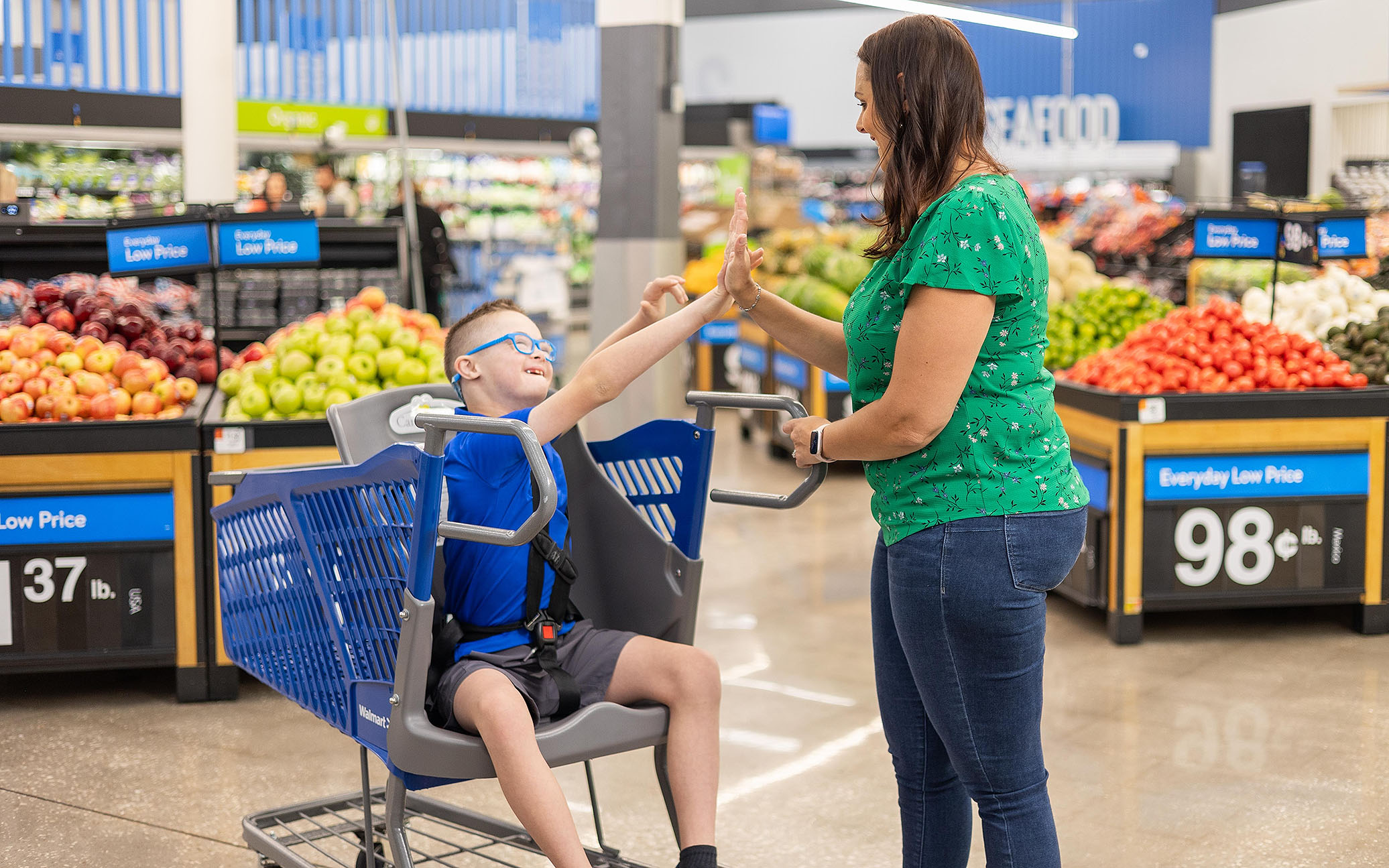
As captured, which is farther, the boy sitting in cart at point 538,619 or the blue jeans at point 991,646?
the boy sitting in cart at point 538,619

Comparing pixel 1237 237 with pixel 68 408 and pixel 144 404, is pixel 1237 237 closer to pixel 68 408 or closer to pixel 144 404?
pixel 144 404

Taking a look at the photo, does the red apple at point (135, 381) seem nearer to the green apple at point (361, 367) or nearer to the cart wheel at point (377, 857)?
the green apple at point (361, 367)

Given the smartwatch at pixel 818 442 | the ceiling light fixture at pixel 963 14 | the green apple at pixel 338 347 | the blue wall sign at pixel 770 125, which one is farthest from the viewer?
the blue wall sign at pixel 770 125

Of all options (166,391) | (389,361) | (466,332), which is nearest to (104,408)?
(166,391)

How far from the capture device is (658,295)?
221cm

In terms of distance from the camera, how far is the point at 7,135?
10.4 m

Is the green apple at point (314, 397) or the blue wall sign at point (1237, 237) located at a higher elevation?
→ the blue wall sign at point (1237, 237)

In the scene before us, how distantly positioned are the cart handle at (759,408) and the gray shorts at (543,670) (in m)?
0.33

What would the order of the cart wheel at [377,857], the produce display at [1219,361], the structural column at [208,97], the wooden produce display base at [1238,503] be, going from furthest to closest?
1. the structural column at [208,97]
2. the produce display at [1219,361]
3. the wooden produce display base at [1238,503]
4. the cart wheel at [377,857]

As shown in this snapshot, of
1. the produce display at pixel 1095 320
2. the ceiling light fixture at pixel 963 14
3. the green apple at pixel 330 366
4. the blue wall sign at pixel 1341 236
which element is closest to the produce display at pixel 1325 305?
the blue wall sign at pixel 1341 236

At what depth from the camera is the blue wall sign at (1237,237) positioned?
5.05 meters

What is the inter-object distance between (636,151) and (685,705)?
5.51m

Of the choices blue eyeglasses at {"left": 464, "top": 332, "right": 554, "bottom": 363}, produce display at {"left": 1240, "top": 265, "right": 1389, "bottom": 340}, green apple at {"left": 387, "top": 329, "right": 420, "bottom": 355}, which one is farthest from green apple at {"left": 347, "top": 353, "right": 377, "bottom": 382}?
produce display at {"left": 1240, "top": 265, "right": 1389, "bottom": 340}

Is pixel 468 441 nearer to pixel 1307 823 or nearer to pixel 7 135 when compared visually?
pixel 1307 823
